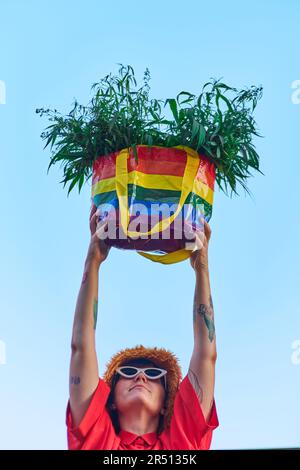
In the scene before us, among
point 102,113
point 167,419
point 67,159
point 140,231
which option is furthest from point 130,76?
point 167,419

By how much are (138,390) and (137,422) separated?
156 millimetres

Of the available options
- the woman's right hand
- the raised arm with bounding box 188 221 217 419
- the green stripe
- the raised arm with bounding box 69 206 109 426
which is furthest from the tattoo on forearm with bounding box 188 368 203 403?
the green stripe

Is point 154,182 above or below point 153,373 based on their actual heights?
above

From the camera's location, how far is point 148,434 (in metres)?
4.14

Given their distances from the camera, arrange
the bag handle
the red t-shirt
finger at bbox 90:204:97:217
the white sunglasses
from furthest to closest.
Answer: the white sunglasses
finger at bbox 90:204:97:217
the red t-shirt
the bag handle

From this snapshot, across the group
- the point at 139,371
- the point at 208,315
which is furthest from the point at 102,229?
the point at 139,371

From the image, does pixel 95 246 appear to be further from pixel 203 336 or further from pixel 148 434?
pixel 148 434

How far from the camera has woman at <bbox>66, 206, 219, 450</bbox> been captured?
4004 millimetres

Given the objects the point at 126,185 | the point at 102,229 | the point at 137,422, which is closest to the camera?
the point at 126,185

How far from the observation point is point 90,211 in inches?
167

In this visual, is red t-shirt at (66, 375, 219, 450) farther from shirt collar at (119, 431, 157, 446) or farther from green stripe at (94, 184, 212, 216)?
green stripe at (94, 184, 212, 216)

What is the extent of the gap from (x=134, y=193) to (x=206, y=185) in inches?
14.7

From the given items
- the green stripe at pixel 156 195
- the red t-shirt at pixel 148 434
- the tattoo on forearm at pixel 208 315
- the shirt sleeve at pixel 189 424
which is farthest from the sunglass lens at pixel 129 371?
the green stripe at pixel 156 195

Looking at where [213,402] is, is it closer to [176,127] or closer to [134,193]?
[134,193]
